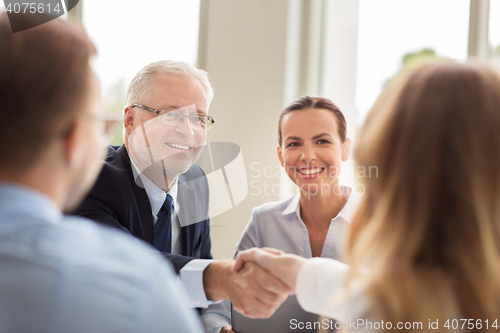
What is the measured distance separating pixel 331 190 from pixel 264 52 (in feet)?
3.48

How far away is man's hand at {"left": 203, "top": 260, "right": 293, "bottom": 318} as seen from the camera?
125cm

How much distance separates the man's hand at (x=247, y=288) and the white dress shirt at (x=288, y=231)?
12.3 inches

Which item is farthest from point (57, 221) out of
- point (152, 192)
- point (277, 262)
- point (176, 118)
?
point (176, 118)

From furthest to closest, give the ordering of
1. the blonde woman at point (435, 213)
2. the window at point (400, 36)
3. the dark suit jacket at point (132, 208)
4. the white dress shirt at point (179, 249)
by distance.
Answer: the window at point (400, 36) < the dark suit jacket at point (132, 208) < the white dress shirt at point (179, 249) < the blonde woman at point (435, 213)

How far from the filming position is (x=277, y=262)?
1207 mm

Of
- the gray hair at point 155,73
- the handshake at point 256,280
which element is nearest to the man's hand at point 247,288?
the handshake at point 256,280

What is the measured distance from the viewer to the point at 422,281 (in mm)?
624

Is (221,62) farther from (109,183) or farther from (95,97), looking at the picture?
(95,97)

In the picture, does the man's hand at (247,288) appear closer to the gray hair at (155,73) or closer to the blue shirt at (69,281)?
the blue shirt at (69,281)

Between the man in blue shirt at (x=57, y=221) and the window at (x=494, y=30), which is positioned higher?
the window at (x=494, y=30)

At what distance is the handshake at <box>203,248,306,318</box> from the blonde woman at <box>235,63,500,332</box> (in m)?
0.46

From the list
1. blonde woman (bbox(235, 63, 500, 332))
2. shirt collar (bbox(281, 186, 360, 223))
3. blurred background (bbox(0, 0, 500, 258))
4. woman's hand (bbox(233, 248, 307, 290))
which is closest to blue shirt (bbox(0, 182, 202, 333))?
blonde woman (bbox(235, 63, 500, 332))

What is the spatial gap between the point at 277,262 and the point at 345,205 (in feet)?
2.59

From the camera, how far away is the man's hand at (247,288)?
1.25 meters
